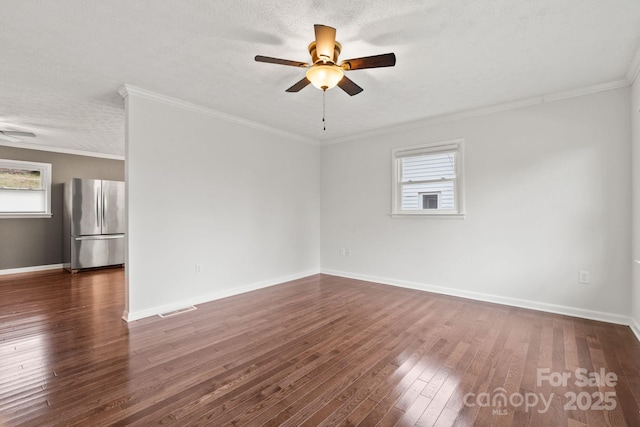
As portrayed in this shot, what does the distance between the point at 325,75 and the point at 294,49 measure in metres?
0.47

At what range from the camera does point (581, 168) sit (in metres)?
3.35

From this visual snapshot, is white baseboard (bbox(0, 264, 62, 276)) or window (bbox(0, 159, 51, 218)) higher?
window (bbox(0, 159, 51, 218))

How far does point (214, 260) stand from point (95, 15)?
2.88 metres

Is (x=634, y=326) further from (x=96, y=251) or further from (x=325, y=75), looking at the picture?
(x=96, y=251)

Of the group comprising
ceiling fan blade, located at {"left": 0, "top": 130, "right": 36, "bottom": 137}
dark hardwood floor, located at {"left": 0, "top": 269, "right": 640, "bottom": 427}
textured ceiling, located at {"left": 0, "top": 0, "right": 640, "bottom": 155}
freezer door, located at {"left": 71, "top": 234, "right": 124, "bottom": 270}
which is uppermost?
textured ceiling, located at {"left": 0, "top": 0, "right": 640, "bottom": 155}

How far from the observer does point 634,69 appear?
281 centimetres

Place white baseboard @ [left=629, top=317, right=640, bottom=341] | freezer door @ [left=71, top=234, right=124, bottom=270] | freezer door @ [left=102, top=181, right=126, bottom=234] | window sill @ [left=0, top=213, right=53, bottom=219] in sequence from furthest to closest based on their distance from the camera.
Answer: freezer door @ [left=102, top=181, right=126, bottom=234], freezer door @ [left=71, top=234, right=124, bottom=270], window sill @ [left=0, top=213, right=53, bottom=219], white baseboard @ [left=629, top=317, right=640, bottom=341]

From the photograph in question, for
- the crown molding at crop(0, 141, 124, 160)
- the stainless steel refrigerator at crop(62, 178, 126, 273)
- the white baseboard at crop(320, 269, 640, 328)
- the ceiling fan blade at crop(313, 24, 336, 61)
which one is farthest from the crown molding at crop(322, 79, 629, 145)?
the crown molding at crop(0, 141, 124, 160)

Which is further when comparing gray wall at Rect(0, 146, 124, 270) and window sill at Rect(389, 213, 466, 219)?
gray wall at Rect(0, 146, 124, 270)

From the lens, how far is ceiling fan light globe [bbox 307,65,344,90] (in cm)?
224

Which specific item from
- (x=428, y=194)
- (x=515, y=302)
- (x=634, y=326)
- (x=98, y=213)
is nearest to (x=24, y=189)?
(x=98, y=213)

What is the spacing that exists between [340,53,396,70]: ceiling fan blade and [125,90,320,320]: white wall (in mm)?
2454

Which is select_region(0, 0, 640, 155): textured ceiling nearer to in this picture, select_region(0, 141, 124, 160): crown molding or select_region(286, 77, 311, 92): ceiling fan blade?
select_region(286, 77, 311, 92): ceiling fan blade

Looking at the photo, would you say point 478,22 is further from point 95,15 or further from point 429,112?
point 95,15
